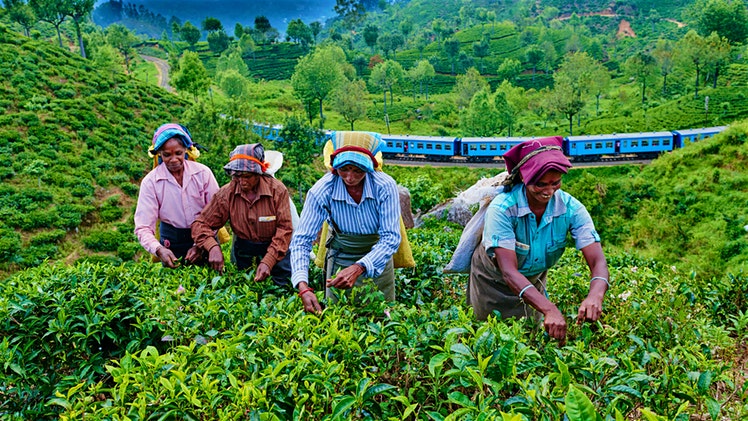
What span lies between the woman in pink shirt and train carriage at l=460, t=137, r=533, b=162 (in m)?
25.2

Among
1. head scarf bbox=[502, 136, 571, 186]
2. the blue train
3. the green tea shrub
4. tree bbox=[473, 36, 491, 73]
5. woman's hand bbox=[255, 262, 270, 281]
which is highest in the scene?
tree bbox=[473, 36, 491, 73]

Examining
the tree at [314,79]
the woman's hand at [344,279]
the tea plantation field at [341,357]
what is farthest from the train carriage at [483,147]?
the woman's hand at [344,279]

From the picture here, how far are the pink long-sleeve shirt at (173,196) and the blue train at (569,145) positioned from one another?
779 inches

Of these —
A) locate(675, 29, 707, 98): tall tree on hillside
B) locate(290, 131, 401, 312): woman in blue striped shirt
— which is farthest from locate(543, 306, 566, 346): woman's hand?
locate(675, 29, 707, 98): tall tree on hillside

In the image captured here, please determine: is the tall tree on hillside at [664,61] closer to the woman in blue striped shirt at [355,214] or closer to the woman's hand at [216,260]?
the woman in blue striped shirt at [355,214]

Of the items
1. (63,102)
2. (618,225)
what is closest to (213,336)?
(618,225)

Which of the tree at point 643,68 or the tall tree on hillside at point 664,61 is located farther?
the tall tree on hillside at point 664,61

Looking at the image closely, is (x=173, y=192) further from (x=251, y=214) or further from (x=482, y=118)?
(x=482, y=118)

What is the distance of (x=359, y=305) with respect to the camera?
2.88 meters

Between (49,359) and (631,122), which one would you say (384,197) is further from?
(631,122)

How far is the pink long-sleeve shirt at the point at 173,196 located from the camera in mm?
4273

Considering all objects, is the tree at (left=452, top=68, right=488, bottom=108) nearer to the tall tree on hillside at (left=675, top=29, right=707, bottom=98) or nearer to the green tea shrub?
the tall tree on hillside at (left=675, top=29, right=707, bottom=98)

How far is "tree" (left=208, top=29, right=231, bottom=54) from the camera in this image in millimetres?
71812

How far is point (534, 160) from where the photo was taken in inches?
111
